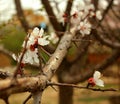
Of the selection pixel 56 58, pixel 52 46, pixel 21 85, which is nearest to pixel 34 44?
pixel 56 58

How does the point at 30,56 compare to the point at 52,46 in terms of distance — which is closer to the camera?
the point at 30,56

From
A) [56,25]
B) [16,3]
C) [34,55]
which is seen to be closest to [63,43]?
[34,55]

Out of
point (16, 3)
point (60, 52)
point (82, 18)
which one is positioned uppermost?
point (16, 3)

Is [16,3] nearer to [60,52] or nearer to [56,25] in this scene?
[56,25]

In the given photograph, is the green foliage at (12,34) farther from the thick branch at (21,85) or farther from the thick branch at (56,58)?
the thick branch at (21,85)

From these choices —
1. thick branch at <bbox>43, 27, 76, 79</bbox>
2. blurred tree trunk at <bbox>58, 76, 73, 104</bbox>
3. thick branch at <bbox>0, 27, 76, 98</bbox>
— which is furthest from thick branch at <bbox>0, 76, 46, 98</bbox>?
blurred tree trunk at <bbox>58, 76, 73, 104</bbox>

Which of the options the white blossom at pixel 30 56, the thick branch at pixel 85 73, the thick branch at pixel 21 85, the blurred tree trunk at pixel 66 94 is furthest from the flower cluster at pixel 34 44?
the blurred tree trunk at pixel 66 94

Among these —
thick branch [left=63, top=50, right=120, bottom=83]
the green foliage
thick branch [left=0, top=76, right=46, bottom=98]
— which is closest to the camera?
thick branch [left=0, top=76, right=46, bottom=98]

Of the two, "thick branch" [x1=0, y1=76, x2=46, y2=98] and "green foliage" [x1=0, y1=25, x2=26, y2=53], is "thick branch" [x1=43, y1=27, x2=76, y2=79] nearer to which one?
"thick branch" [x1=0, y1=76, x2=46, y2=98]

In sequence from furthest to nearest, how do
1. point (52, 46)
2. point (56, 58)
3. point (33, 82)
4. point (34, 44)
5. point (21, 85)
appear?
point (52, 46)
point (56, 58)
point (34, 44)
point (33, 82)
point (21, 85)

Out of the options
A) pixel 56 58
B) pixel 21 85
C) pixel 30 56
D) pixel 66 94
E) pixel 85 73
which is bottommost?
pixel 21 85

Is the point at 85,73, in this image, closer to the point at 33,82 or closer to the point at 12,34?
the point at 12,34
